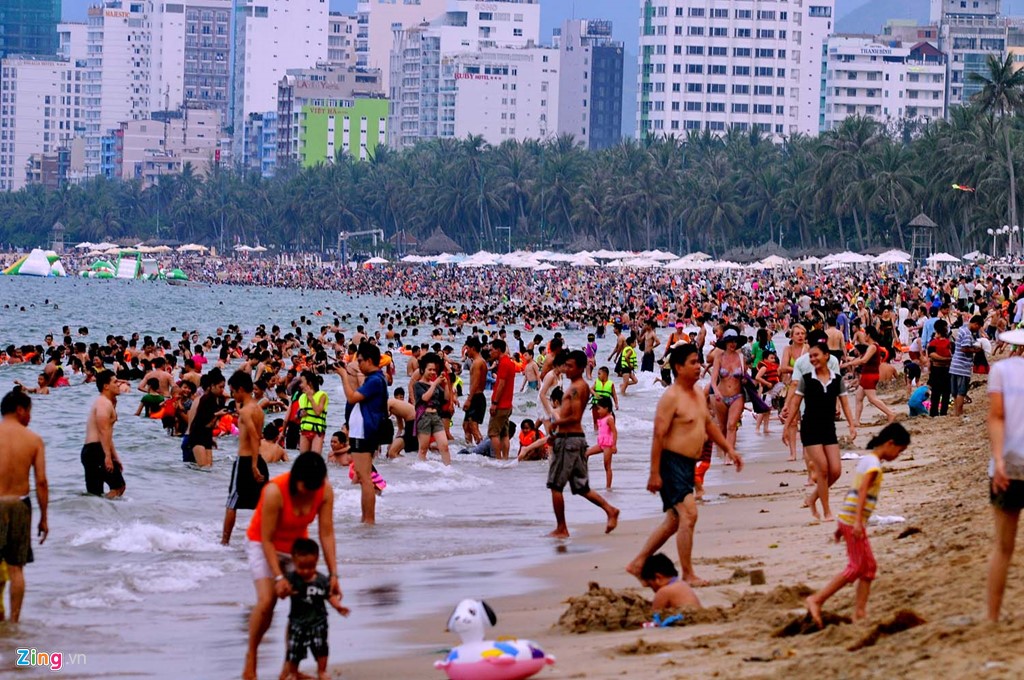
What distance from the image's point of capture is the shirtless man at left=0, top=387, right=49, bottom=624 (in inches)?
365

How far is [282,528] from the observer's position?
7711 millimetres

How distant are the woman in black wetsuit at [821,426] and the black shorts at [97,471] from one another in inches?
240

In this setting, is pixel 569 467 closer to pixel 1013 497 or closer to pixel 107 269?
pixel 1013 497

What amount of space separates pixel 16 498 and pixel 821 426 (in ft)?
18.7

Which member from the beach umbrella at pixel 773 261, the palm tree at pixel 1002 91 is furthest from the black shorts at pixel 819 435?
the palm tree at pixel 1002 91

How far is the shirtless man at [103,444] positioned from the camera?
539 inches

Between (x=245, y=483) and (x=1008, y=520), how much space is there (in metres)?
6.44

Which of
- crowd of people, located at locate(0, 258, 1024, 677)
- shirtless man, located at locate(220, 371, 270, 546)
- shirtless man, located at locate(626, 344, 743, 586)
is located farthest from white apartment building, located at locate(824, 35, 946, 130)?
shirtless man, located at locate(626, 344, 743, 586)

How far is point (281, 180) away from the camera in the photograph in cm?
16925

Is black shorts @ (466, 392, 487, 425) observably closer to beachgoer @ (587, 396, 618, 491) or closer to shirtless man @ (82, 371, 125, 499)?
beachgoer @ (587, 396, 618, 491)

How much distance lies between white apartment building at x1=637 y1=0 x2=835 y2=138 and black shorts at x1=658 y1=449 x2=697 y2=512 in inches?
6149

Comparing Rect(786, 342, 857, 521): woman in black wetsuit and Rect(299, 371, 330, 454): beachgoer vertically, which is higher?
Rect(786, 342, 857, 521): woman in black wetsuit

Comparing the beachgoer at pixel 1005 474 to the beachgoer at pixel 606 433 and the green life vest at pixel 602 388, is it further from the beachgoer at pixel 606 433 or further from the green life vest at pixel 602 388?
the green life vest at pixel 602 388

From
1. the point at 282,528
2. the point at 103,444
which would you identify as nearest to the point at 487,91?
the point at 103,444
